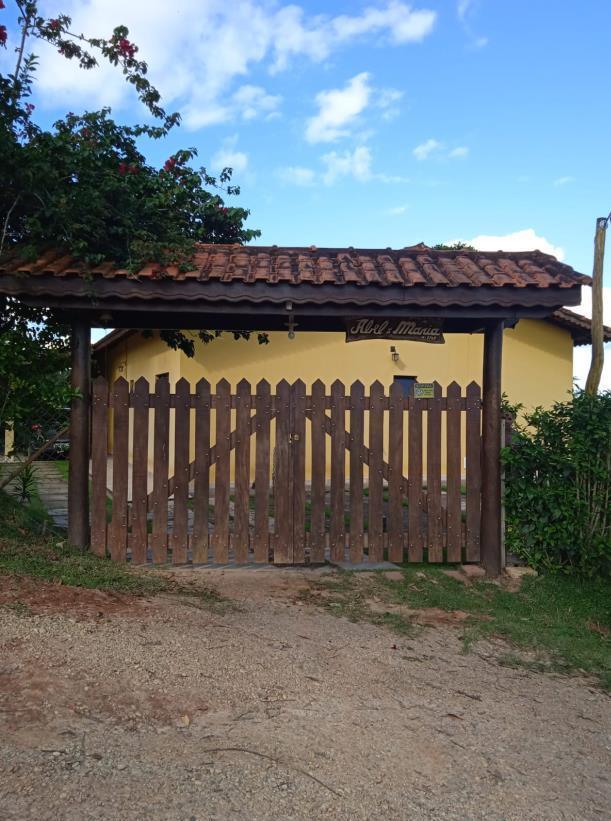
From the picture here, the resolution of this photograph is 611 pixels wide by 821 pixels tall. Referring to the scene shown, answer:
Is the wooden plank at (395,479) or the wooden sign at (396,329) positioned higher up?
the wooden sign at (396,329)

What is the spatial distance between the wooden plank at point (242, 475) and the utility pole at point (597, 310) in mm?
3749

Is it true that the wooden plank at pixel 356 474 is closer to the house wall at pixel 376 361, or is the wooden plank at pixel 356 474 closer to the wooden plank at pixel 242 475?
the wooden plank at pixel 242 475

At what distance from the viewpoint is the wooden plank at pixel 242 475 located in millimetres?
5875

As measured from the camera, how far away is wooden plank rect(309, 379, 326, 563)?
19.3ft

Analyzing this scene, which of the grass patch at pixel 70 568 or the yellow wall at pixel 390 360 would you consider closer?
the grass patch at pixel 70 568

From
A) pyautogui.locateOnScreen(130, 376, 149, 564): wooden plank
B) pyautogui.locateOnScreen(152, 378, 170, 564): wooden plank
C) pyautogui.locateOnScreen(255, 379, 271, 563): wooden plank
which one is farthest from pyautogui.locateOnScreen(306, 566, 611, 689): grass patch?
pyautogui.locateOnScreen(130, 376, 149, 564): wooden plank

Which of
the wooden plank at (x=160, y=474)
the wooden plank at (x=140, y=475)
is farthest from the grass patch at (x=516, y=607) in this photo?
the wooden plank at (x=140, y=475)

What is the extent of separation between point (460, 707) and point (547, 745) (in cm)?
48

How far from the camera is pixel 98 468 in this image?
5.83 metres

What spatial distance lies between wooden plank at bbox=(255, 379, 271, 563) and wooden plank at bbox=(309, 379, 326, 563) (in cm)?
43

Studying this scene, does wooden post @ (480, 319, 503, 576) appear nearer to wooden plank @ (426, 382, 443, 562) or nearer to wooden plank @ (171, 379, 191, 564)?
wooden plank @ (426, 382, 443, 562)

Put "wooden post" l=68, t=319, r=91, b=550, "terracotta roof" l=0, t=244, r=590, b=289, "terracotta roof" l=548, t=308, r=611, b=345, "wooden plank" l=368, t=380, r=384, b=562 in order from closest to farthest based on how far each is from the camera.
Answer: "terracotta roof" l=0, t=244, r=590, b=289
"wooden post" l=68, t=319, r=91, b=550
"wooden plank" l=368, t=380, r=384, b=562
"terracotta roof" l=548, t=308, r=611, b=345

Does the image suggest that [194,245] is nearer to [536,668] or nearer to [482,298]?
[482,298]

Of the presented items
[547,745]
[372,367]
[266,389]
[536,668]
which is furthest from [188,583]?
[372,367]
